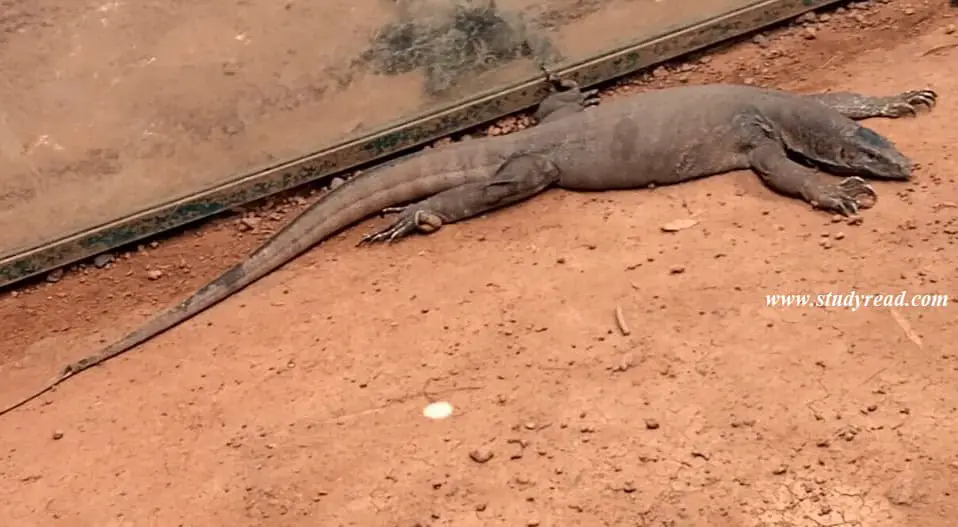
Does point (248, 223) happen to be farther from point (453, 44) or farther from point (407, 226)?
point (453, 44)

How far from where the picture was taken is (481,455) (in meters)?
3.46

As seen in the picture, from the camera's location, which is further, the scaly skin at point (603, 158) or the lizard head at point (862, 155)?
the scaly skin at point (603, 158)

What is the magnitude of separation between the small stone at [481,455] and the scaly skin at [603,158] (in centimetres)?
165

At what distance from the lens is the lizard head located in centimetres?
447

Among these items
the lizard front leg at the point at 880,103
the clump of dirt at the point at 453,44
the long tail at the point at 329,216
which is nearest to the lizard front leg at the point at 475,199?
the long tail at the point at 329,216

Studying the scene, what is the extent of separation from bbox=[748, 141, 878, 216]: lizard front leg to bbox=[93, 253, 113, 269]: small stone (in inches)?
131

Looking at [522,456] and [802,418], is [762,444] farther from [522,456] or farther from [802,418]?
[522,456]

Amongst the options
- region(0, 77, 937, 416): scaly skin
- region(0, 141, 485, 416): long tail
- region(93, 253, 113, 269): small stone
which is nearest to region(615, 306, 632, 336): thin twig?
region(0, 77, 937, 416): scaly skin

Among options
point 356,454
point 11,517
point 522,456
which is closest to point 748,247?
point 522,456

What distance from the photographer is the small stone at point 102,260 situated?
518 centimetres

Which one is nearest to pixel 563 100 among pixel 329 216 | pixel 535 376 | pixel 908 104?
pixel 329 216

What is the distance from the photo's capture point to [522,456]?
344 centimetres

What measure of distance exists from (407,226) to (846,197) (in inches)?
80.7

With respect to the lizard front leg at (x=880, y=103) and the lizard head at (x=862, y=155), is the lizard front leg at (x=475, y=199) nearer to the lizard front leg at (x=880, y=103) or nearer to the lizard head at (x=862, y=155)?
the lizard head at (x=862, y=155)
